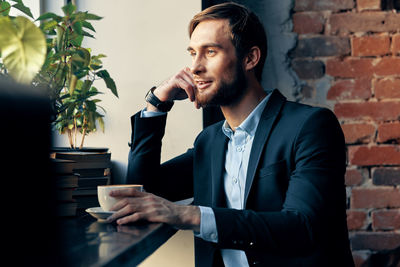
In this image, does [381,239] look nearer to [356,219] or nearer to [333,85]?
[356,219]

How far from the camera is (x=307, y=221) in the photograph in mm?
1053

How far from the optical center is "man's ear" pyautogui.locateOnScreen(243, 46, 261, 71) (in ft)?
5.23

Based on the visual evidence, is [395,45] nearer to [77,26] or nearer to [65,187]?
[77,26]

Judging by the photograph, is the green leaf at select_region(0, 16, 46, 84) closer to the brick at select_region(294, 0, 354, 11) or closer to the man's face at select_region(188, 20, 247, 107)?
the man's face at select_region(188, 20, 247, 107)

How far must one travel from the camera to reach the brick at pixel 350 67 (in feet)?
6.07

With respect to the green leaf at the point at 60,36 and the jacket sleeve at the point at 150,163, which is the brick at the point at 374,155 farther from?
the green leaf at the point at 60,36

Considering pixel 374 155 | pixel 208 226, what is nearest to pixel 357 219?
pixel 374 155

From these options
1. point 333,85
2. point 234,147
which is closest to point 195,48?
point 234,147

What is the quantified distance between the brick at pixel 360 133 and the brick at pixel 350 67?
→ 210 millimetres

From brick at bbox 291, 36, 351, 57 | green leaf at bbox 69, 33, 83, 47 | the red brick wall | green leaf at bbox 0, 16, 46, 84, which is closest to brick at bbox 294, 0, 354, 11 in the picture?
the red brick wall

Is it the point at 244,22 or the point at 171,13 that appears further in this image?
the point at 171,13

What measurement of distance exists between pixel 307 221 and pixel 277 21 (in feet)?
3.57

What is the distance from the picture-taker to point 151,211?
94 cm

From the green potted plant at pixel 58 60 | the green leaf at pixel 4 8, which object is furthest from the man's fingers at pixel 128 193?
the green leaf at pixel 4 8
